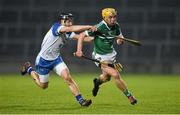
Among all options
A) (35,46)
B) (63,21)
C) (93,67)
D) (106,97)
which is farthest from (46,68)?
(35,46)

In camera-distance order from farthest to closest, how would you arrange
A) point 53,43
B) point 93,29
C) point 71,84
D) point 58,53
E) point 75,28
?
point 58,53 → point 53,43 → point 71,84 → point 93,29 → point 75,28

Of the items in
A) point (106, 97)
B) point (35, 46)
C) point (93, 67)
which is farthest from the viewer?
point (35, 46)

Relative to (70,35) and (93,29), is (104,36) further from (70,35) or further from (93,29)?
(93,29)

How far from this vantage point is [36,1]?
3609cm

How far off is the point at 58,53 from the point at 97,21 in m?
20.9

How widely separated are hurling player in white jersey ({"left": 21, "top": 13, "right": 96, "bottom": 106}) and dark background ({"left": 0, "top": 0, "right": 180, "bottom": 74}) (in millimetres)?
18573

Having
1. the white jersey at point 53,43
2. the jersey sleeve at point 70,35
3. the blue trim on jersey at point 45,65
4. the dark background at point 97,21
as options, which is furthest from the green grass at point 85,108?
the dark background at point 97,21

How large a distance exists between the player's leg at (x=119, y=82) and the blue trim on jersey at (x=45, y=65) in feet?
3.32

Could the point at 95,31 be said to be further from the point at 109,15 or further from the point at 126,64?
the point at 126,64

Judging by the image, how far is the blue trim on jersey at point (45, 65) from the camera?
1435 centimetres

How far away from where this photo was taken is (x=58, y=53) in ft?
47.2

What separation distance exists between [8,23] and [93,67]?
19.6 ft

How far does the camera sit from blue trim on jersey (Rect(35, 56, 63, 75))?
14.4m

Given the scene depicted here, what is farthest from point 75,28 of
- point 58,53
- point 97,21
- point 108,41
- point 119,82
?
point 97,21
